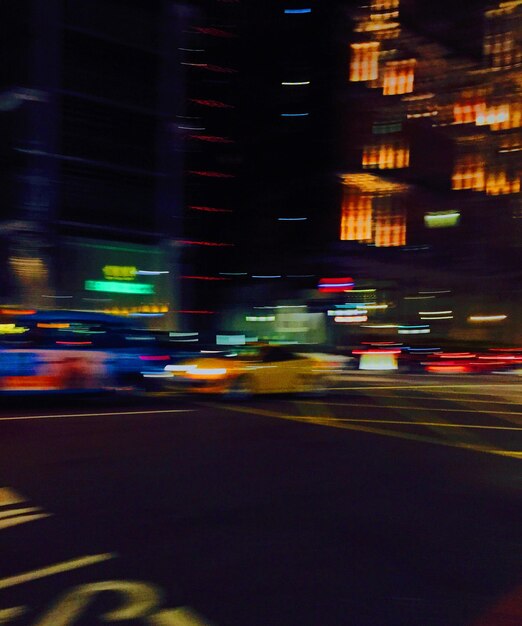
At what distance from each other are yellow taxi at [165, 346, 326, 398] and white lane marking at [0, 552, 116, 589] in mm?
12264

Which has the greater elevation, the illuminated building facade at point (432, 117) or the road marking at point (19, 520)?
the illuminated building facade at point (432, 117)

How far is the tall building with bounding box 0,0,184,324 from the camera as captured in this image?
141 feet

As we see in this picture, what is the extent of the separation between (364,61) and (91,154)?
88.1 ft

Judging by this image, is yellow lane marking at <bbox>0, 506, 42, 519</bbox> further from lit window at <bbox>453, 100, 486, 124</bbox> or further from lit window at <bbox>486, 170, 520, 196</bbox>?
lit window at <bbox>453, 100, 486, 124</bbox>

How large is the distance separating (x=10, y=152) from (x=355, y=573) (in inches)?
1612

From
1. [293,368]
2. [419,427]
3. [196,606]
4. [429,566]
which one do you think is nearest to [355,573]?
[429,566]

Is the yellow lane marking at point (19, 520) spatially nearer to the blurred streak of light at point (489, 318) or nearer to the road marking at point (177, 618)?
the road marking at point (177, 618)

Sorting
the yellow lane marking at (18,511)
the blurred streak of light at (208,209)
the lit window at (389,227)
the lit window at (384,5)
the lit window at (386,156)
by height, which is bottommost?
the yellow lane marking at (18,511)

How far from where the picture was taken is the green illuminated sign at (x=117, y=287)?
4644cm

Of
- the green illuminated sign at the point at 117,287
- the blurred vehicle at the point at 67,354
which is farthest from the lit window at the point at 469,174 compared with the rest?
the blurred vehicle at the point at 67,354

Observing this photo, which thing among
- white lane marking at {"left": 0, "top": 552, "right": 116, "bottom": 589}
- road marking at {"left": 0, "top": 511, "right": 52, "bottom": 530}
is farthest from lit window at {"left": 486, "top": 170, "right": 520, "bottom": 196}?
white lane marking at {"left": 0, "top": 552, "right": 116, "bottom": 589}

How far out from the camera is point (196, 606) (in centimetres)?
474

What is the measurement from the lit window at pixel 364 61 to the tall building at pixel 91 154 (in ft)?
59.4

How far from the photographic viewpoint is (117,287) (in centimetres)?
4769
